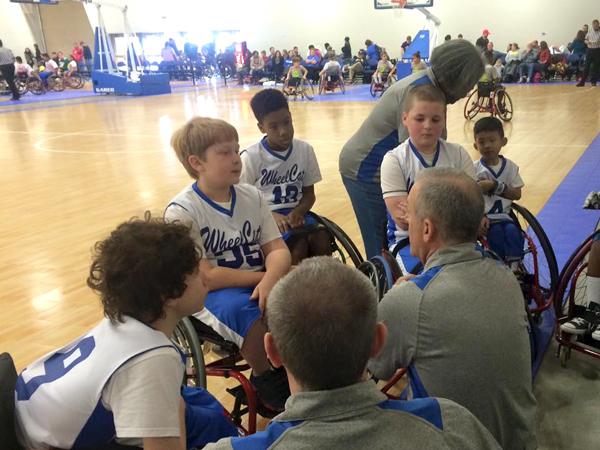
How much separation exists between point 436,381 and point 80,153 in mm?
7577

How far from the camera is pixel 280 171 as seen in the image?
2.67 m

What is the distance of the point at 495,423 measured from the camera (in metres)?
1.28

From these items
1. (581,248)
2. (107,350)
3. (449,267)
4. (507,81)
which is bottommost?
(507,81)

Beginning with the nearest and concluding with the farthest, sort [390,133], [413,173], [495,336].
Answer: [495,336]
[413,173]
[390,133]

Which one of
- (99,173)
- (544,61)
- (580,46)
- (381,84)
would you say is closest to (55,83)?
(381,84)

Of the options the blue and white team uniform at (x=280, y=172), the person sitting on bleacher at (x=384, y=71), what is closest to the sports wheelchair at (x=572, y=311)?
the blue and white team uniform at (x=280, y=172)

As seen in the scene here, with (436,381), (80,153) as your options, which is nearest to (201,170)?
(436,381)

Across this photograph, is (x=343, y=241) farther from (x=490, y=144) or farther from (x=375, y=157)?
(x=490, y=144)

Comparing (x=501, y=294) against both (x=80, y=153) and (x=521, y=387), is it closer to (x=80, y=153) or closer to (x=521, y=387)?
(x=521, y=387)

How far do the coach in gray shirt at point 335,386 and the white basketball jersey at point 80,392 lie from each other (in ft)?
1.50

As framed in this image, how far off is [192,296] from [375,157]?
4.89 ft

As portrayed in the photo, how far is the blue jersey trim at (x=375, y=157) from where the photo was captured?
8.61 feet

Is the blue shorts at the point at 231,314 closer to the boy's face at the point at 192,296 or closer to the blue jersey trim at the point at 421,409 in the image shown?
the boy's face at the point at 192,296

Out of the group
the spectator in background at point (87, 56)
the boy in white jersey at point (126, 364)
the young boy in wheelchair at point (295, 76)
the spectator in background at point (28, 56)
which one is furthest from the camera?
the spectator in background at point (87, 56)
